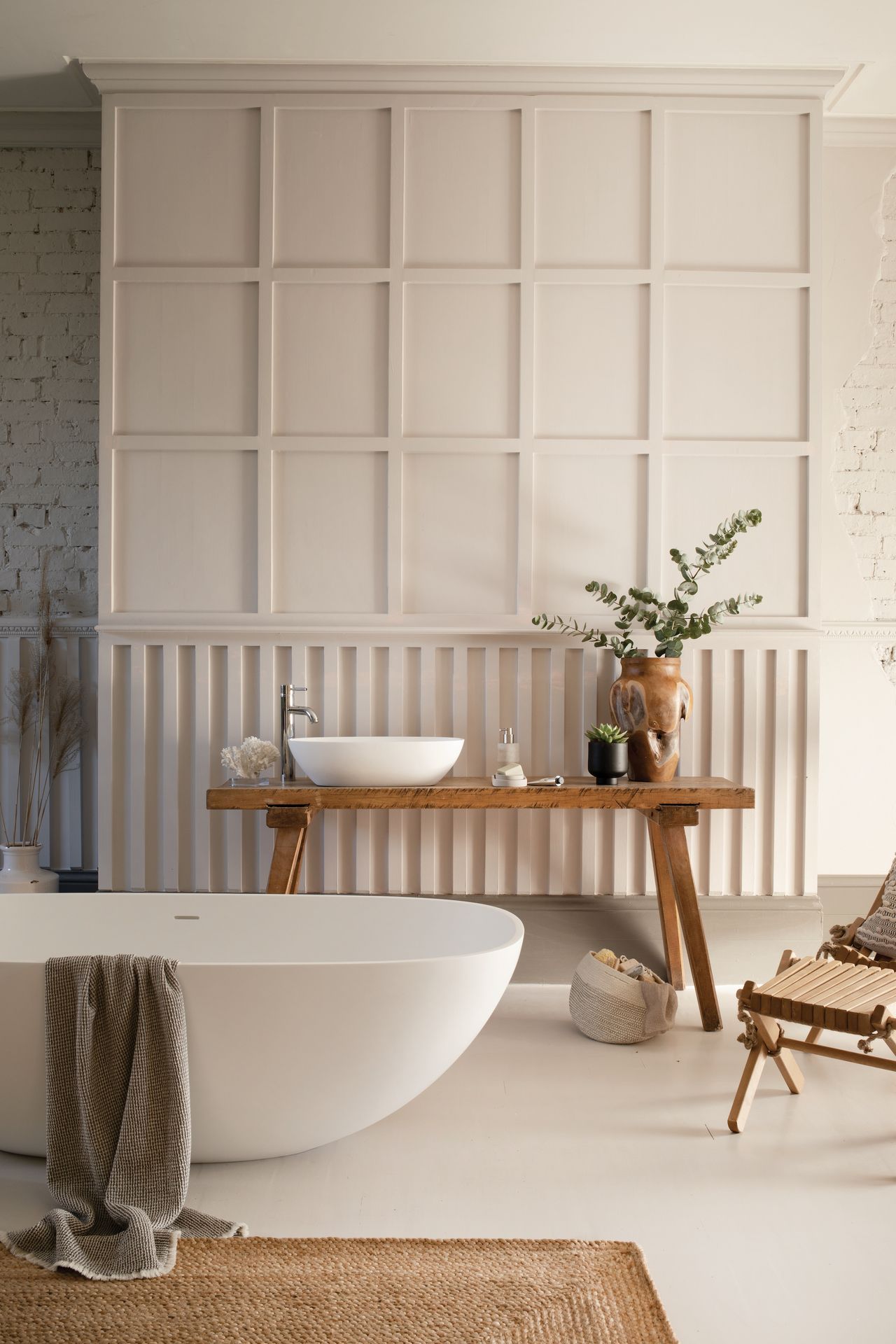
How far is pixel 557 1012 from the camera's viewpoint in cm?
337

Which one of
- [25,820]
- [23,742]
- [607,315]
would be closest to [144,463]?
[23,742]

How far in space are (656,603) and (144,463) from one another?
1.83 m

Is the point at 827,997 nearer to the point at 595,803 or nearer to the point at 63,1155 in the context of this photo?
the point at 595,803

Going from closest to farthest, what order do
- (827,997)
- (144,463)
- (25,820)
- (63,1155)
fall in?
(63,1155) → (827,997) → (144,463) → (25,820)

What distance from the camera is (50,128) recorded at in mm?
3951

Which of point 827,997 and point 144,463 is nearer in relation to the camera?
point 827,997

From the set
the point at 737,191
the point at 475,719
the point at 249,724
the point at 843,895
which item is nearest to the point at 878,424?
the point at 737,191

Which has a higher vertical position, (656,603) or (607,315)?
(607,315)

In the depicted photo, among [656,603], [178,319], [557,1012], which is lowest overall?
[557,1012]

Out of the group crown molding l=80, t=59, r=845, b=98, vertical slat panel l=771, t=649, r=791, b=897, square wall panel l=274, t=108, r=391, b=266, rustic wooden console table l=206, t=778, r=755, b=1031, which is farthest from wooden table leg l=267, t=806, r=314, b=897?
crown molding l=80, t=59, r=845, b=98

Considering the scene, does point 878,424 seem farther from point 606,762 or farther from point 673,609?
point 606,762

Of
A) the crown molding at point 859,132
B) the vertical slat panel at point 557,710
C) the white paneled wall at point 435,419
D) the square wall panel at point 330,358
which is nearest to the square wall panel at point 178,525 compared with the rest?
the white paneled wall at point 435,419

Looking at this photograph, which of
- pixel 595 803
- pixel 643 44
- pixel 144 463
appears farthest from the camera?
pixel 144 463

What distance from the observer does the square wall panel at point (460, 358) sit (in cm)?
364
